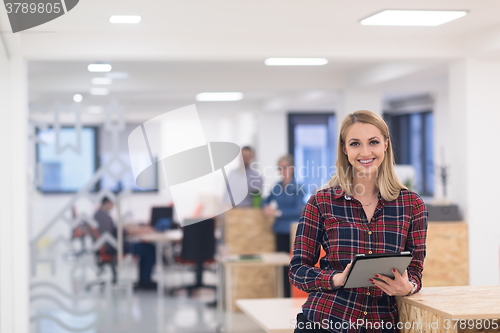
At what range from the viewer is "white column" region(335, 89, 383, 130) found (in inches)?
310

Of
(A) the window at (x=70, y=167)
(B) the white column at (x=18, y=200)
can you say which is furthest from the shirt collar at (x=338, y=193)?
(A) the window at (x=70, y=167)

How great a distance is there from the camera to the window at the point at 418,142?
34.1 feet

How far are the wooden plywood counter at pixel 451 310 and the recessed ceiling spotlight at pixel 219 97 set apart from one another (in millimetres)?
7092

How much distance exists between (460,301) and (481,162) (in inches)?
141

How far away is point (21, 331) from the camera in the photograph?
4.96 meters

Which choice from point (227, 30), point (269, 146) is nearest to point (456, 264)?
point (227, 30)

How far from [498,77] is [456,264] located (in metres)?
1.65

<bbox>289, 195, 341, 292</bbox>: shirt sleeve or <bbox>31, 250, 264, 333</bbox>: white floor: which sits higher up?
<bbox>289, 195, 341, 292</bbox>: shirt sleeve

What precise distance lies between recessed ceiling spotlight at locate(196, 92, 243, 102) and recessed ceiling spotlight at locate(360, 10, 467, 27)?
15.3ft

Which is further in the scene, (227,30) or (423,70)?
(423,70)

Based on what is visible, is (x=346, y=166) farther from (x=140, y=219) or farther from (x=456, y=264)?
(x=140, y=219)

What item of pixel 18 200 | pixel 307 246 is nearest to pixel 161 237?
pixel 18 200

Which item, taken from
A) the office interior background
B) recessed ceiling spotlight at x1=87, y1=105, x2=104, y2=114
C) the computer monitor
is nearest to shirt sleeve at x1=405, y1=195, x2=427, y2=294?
the office interior background

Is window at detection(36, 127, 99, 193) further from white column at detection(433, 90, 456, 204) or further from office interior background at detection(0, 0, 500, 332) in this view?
white column at detection(433, 90, 456, 204)
